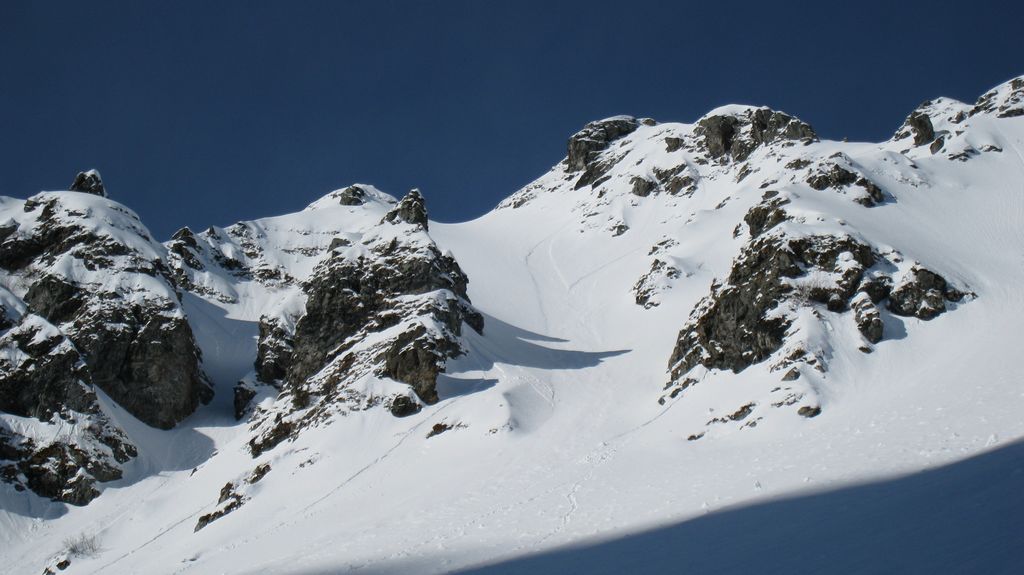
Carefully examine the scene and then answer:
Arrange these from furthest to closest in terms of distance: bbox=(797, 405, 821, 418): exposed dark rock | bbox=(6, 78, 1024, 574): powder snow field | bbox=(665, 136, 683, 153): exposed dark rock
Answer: bbox=(665, 136, 683, 153): exposed dark rock < bbox=(797, 405, 821, 418): exposed dark rock < bbox=(6, 78, 1024, 574): powder snow field

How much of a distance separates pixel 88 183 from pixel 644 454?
5809 centimetres

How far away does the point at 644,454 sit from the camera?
2767cm

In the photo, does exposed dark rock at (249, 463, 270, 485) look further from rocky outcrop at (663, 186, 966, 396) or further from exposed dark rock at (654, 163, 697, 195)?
exposed dark rock at (654, 163, 697, 195)

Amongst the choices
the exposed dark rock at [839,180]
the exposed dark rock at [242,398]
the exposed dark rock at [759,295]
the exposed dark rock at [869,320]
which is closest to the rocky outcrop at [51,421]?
the exposed dark rock at [242,398]

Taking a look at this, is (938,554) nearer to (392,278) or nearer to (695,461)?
(695,461)

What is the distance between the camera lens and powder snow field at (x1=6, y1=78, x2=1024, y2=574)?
14812 millimetres

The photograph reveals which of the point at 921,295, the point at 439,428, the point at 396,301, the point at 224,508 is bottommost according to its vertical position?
the point at 224,508

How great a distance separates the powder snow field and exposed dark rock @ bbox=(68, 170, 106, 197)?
13625 mm

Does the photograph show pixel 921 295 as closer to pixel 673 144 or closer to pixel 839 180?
pixel 839 180

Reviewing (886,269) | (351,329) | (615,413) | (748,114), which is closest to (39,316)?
(351,329)

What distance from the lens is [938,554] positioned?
34.7 feet

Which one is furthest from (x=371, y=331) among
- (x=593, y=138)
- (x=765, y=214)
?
(x=593, y=138)

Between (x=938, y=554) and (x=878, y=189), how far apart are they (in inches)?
1745

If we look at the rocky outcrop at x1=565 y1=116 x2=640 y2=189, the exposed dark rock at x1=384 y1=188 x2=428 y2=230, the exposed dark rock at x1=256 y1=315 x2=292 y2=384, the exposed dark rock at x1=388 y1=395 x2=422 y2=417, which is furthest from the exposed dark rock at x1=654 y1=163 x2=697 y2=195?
the exposed dark rock at x1=388 y1=395 x2=422 y2=417
